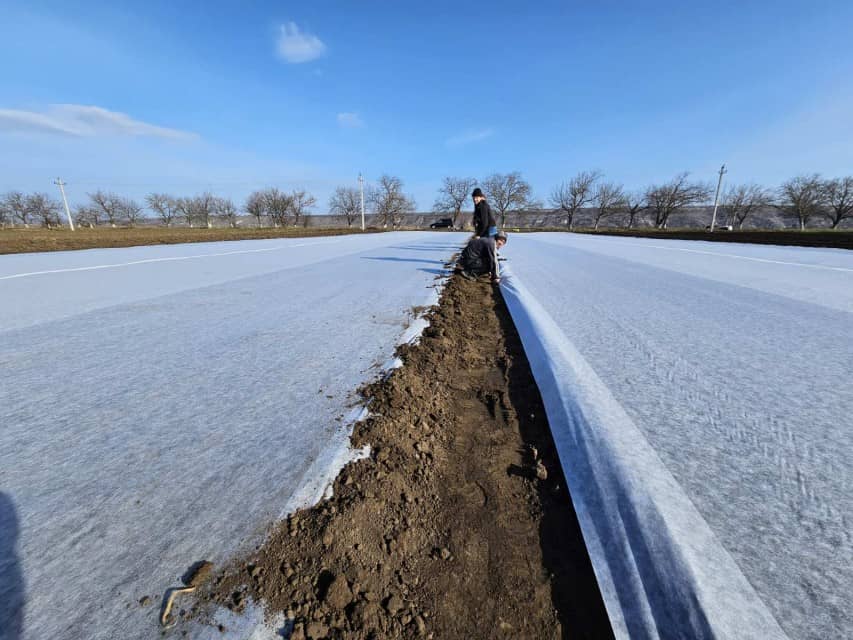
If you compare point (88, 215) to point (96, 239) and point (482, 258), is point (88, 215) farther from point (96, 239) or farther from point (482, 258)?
point (482, 258)

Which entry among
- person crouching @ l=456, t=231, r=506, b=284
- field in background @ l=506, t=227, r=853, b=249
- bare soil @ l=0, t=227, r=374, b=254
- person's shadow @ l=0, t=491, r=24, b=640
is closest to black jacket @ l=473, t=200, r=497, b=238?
person crouching @ l=456, t=231, r=506, b=284

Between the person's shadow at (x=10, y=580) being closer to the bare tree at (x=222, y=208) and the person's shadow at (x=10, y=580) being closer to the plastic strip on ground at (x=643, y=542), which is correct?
the plastic strip on ground at (x=643, y=542)

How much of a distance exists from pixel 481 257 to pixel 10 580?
5.01 metres

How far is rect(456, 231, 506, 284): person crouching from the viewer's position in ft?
16.2

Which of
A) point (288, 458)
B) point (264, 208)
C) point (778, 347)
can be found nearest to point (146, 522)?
point (288, 458)

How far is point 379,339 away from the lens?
92.3 inches

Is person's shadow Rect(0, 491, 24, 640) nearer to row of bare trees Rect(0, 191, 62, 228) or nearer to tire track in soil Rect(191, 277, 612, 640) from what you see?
tire track in soil Rect(191, 277, 612, 640)

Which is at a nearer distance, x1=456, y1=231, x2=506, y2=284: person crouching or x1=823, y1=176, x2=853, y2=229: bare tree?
x1=456, y1=231, x2=506, y2=284: person crouching

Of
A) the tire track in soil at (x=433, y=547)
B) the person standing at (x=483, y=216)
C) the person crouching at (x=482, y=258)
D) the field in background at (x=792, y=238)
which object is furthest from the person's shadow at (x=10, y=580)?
the field in background at (x=792, y=238)

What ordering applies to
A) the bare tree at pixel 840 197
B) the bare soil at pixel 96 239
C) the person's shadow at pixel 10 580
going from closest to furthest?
the person's shadow at pixel 10 580 < the bare soil at pixel 96 239 < the bare tree at pixel 840 197

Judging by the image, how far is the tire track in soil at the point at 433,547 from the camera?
0.74 metres

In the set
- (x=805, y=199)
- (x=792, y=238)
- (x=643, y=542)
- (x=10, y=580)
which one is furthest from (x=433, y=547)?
(x=805, y=199)

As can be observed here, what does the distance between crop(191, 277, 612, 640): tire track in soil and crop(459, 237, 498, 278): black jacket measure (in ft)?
12.2

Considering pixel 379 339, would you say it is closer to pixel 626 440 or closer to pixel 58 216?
pixel 626 440
